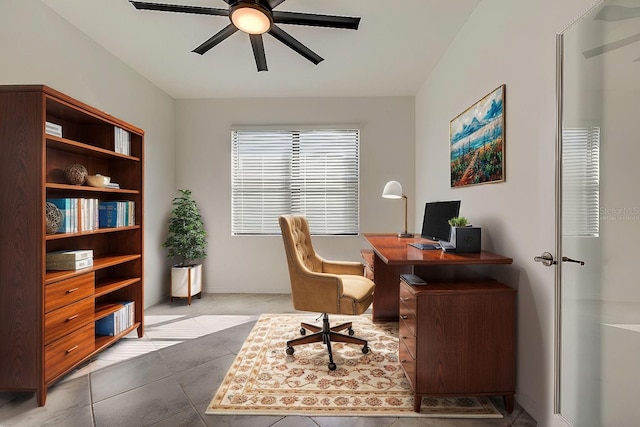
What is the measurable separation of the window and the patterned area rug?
1.82 metres

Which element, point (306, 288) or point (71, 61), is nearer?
point (306, 288)

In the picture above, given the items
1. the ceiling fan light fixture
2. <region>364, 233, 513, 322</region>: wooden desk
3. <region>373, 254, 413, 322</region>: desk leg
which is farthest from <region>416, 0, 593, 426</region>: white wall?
the ceiling fan light fixture

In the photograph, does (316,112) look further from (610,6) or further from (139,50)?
(610,6)

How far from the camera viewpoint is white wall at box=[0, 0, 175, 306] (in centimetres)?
209

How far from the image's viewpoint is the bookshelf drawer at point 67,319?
185 centimetres

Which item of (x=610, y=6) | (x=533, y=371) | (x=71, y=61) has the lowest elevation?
(x=533, y=371)

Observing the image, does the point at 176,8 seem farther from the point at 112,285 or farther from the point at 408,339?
the point at 408,339

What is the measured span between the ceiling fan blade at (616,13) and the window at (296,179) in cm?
299

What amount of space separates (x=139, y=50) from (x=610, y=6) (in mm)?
3513

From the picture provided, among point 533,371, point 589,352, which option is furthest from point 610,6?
point 533,371

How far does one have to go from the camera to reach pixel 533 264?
168cm

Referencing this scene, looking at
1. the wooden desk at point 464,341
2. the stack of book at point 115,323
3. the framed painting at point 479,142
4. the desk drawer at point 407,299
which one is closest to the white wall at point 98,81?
the stack of book at point 115,323

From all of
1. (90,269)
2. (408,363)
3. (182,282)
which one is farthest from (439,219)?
(182,282)

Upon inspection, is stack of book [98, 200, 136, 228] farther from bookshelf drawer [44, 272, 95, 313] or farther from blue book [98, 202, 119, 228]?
bookshelf drawer [44, 272, 95, 313]
